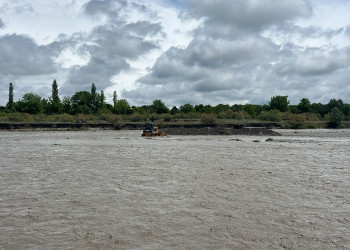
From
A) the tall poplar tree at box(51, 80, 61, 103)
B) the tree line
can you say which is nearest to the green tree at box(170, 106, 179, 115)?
the tree line

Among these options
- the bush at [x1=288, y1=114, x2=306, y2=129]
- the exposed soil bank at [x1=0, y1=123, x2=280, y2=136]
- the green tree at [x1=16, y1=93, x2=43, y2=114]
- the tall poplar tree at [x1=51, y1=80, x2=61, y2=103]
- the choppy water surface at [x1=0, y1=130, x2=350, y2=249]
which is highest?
the tall poplar tree at [x1=51, y1=80, x2=61, y2=103]

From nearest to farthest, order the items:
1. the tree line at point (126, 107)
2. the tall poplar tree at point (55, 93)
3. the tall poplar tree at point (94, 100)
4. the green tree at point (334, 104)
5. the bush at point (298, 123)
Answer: the bush at point (298, 123)
the tree line at point (126, 107)
the tall poplar tree at point (55, 93)
the tall poplar tree at point (94, 100)
the green tree at point (334, 104)

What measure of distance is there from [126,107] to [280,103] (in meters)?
66.2

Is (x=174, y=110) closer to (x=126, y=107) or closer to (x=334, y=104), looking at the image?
(x=126, y=107)

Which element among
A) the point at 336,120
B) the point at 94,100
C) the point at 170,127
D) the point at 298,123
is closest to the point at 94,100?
the point at 94,100

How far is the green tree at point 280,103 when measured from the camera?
5930 inches

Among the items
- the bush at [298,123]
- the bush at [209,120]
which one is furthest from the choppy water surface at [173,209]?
the bush at [298,123]

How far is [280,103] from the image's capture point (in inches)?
5950

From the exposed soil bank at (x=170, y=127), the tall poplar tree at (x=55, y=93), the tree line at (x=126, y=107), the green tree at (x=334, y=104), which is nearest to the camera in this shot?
the exposed soil bank at (x=170, y=127)

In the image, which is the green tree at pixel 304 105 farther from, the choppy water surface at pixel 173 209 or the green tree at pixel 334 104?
the choppy water surface at pixel 173 209

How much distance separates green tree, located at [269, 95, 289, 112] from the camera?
494 ft

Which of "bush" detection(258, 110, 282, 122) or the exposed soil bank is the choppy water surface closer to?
the exposed soil bank

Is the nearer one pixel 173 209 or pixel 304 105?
pixel 173 209

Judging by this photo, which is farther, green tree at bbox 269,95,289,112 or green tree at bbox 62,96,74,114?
green tree at bbox 269,95,289,112
